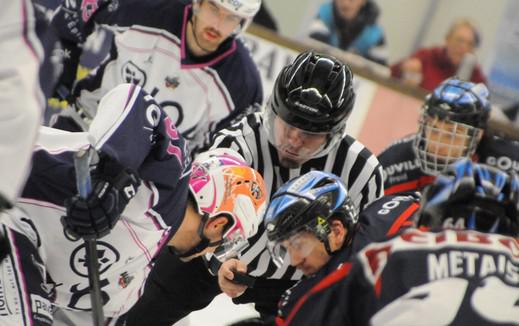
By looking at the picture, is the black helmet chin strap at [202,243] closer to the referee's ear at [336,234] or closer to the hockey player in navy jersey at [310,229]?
the hockey player in navy jersey at [310,229]

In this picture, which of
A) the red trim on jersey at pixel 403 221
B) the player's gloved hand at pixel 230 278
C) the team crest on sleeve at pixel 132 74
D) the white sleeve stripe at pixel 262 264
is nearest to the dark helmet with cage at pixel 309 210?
the red trim on jersey at pixel 403 221

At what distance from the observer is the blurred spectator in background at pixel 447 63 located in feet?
23.0

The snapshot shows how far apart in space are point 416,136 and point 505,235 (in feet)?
6.71

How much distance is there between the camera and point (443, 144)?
167 inches

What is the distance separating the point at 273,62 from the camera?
20.2 ft

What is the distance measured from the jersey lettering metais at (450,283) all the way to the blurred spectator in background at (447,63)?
474cm

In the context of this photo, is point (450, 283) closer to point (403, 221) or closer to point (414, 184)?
point (403, 221)

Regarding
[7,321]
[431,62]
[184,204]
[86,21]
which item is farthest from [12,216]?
[431,62]

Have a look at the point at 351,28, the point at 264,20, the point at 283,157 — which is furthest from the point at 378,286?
the point at 351,28

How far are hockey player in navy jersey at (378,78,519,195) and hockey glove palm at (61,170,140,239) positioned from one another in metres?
1.70

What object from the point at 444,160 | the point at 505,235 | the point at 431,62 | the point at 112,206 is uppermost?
the point at 505,235

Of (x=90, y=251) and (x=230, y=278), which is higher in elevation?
(x=90, y=251)

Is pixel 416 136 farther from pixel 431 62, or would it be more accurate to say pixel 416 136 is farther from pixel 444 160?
pixel 431 62

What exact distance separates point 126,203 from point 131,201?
0.55ft
